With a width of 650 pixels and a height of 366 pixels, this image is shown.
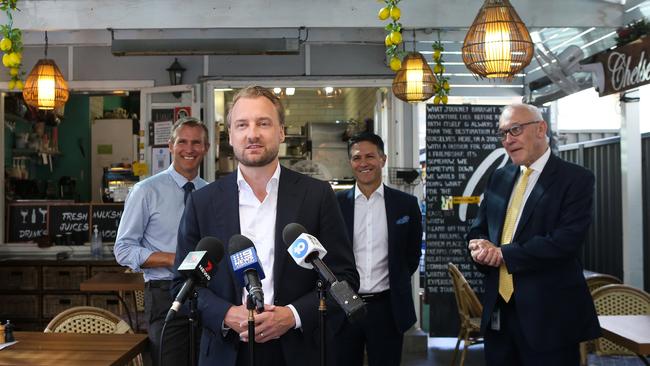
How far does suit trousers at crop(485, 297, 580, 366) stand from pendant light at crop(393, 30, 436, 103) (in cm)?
307

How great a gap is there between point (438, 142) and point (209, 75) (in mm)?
2616

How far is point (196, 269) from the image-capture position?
192 cm

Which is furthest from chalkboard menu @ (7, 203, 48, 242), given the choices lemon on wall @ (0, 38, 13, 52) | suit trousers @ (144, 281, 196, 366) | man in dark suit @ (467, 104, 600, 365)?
man in dark suit @ (467, 104, 600, 365)

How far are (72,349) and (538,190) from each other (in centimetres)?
218

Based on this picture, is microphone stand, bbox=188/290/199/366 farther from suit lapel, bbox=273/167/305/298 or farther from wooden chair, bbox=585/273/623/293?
wooden chair, bbox=585/273/623/293

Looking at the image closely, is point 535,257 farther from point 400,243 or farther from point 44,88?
point 44,88

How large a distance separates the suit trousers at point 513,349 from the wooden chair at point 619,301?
1155 mm

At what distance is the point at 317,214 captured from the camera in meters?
2.35

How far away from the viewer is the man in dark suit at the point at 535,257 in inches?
122

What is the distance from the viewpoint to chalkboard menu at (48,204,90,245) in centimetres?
800

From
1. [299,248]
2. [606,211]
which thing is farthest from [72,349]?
[606,211]

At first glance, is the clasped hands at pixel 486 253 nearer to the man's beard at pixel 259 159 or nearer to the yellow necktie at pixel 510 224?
the yellow necktie at pixel 510 224

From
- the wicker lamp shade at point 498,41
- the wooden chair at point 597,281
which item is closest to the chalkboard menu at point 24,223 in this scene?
the wicker lamp shade at point 498,41

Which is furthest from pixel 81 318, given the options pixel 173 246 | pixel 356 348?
pixel 356 348
